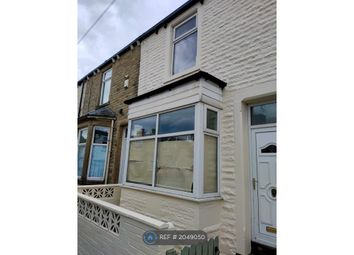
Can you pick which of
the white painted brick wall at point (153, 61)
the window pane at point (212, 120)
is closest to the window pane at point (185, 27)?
the white painted brick wall at point (153, 61)

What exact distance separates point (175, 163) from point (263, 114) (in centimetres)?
166

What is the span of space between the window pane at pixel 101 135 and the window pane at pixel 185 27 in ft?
11.7

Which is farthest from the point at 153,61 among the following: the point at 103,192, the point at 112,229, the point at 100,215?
the point at 112,229

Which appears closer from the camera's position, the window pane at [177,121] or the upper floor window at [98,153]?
the window pane at [177,121]

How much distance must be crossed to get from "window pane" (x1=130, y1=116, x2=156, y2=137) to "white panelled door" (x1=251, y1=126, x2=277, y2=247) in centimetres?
194

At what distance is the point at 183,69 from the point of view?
484 centimetres

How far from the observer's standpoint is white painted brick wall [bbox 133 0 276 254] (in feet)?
10.6

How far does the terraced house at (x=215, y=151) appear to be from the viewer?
3094 millimetres

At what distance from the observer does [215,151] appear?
3.56 m

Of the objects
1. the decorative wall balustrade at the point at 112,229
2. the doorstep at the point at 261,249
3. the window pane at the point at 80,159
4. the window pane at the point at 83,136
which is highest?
the window pane at the point at 83,136

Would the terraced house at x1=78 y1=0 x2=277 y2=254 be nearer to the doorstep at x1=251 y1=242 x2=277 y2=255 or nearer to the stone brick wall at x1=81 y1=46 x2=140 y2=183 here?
the doorstep at x1=251 y1=242 x2=277 y2=255

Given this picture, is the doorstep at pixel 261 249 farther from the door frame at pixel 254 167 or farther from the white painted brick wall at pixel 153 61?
the white painted brick wall at pixel 153 61
